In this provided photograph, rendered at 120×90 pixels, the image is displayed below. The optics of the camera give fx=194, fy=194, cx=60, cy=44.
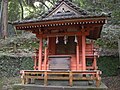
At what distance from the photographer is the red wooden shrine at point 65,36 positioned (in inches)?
370

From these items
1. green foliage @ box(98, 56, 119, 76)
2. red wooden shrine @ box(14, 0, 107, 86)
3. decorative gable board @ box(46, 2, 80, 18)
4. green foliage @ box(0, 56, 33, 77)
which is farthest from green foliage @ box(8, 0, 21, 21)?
red wooden shrine @ box(14, 0, 107, 86)

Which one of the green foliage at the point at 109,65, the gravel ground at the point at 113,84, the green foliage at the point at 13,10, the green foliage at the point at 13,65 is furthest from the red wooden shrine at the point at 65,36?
the green foliage at the point at 13,10

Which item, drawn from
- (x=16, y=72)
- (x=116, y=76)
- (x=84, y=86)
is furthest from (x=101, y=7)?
(x=84, y=86)

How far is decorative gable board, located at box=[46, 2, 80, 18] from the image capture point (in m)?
10.4

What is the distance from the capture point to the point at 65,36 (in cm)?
1021

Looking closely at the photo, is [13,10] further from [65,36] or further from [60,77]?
[60,77]

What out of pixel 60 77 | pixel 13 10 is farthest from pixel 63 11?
pixel 13 10

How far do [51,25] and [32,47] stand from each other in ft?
28.3

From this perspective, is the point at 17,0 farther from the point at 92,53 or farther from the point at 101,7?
the point at 92,53

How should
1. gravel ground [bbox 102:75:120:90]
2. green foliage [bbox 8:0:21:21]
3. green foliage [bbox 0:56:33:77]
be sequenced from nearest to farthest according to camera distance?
gravel ground [bbox 102:75:120:90], green foliage [bbox 0:56:33:77], green foliage [bbox 8:0:21:21]

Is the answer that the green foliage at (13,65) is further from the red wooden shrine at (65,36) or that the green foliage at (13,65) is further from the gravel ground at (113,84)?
the gravel ground at (113,84)

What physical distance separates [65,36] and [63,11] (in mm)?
1434

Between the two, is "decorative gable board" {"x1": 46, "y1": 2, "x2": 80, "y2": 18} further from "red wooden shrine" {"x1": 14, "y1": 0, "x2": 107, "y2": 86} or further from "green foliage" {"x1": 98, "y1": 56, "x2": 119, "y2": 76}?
"green foliage" {"x1": 98, "y1": 56, "x2": 119, "y2": 76}

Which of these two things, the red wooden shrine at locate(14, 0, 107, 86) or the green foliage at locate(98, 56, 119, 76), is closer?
the red wooden shrine at locate(14, 0, 107, 86)
